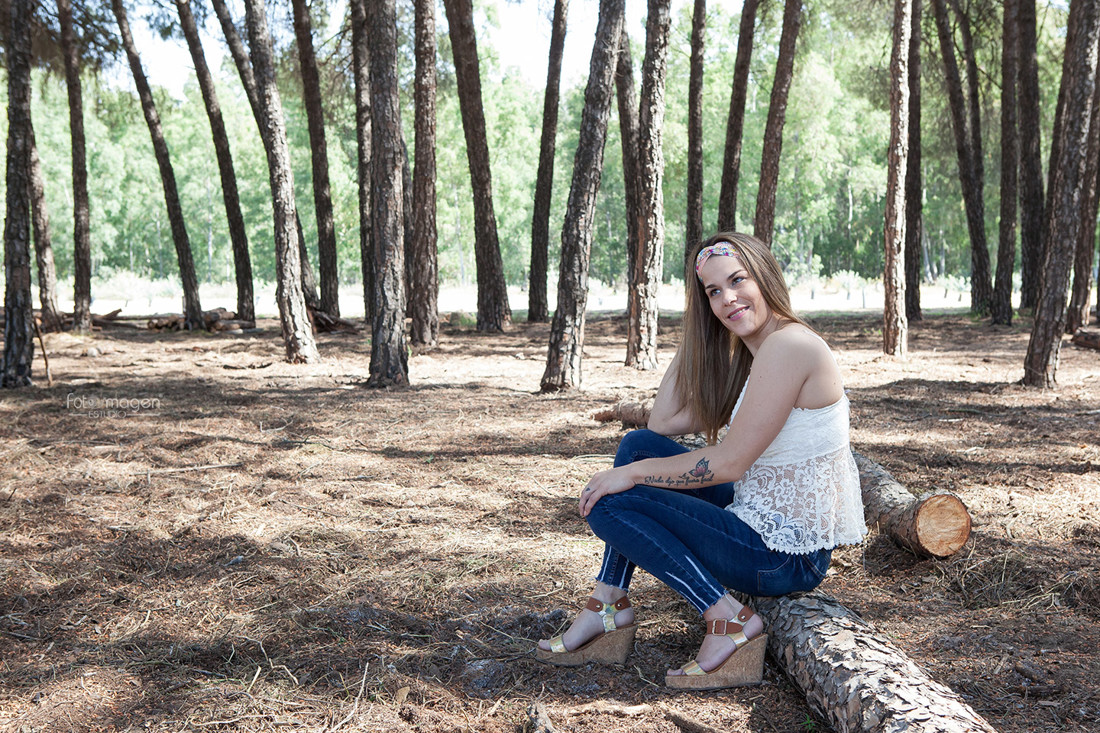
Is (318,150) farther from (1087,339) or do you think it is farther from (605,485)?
(605,485)

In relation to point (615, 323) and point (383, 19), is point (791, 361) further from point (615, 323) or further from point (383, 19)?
point (615, 323)

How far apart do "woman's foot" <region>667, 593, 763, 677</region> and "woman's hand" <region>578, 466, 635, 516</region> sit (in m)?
0.49

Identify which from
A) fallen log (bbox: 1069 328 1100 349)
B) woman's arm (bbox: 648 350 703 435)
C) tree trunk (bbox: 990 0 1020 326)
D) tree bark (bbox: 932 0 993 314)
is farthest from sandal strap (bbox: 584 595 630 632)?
tree bark (bbox: 932 0 993 314)

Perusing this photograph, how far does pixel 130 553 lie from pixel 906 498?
390 cm

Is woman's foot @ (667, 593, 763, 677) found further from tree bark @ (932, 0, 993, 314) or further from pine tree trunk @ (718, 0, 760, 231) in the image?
tree bark @ (932, 0, 993, 314)

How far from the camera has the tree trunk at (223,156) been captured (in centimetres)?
1429

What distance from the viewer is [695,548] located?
2771 mm

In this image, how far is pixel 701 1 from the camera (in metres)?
13.6

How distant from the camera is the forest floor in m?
2.69

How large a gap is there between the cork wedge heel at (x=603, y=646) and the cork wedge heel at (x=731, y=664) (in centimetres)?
25

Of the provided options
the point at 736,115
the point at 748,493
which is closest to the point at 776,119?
the point at 736,115

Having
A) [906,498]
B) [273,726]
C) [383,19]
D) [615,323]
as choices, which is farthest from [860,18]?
[273,726]

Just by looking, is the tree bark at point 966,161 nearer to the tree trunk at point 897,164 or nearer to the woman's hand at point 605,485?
the tree trunk at point 897,164

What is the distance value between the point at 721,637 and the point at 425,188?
9.55 metres
